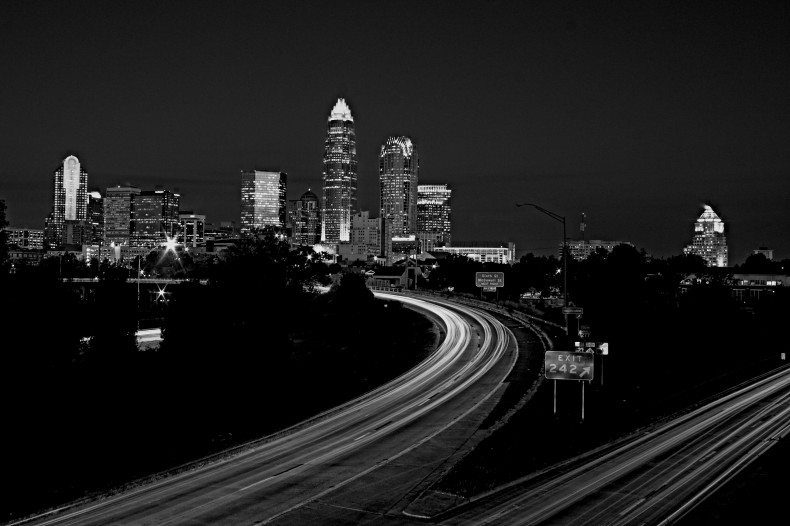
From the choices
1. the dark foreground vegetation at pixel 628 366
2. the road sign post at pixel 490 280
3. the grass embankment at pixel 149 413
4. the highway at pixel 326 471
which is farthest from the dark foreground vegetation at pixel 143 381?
the road sign post at pixel 490 280

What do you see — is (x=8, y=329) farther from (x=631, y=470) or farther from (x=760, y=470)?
(x=760, y=470)

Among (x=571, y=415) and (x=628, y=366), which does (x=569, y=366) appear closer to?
(x=571, y=415)

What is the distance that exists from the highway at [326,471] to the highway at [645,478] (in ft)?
10.1

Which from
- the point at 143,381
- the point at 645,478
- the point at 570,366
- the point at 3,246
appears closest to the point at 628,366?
the point at 570,366

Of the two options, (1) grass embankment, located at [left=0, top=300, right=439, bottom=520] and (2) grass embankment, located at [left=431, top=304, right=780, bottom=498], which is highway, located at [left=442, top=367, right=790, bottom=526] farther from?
(1) grass embankment, located at [left=0, top=300, right=439, bottom=520]

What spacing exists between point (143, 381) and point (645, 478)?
25384 mm

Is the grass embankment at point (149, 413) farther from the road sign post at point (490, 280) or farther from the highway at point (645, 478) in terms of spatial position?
the road sign post at point (490, 280)

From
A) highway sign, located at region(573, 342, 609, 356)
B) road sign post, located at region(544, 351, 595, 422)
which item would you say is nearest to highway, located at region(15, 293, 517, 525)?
road sign post, located at region(544, 351, 595, 422)

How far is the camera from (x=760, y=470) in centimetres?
2355

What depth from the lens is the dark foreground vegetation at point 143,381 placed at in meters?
26.0

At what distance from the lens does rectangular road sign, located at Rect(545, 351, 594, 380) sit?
3014 cm

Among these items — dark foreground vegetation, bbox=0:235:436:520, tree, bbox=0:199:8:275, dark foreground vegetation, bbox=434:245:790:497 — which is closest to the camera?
dark foreground vegetation, bbox=434:245:790:497

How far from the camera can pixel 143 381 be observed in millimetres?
37406

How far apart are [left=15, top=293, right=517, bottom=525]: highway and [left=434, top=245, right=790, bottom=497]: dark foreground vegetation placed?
216 centimetres
